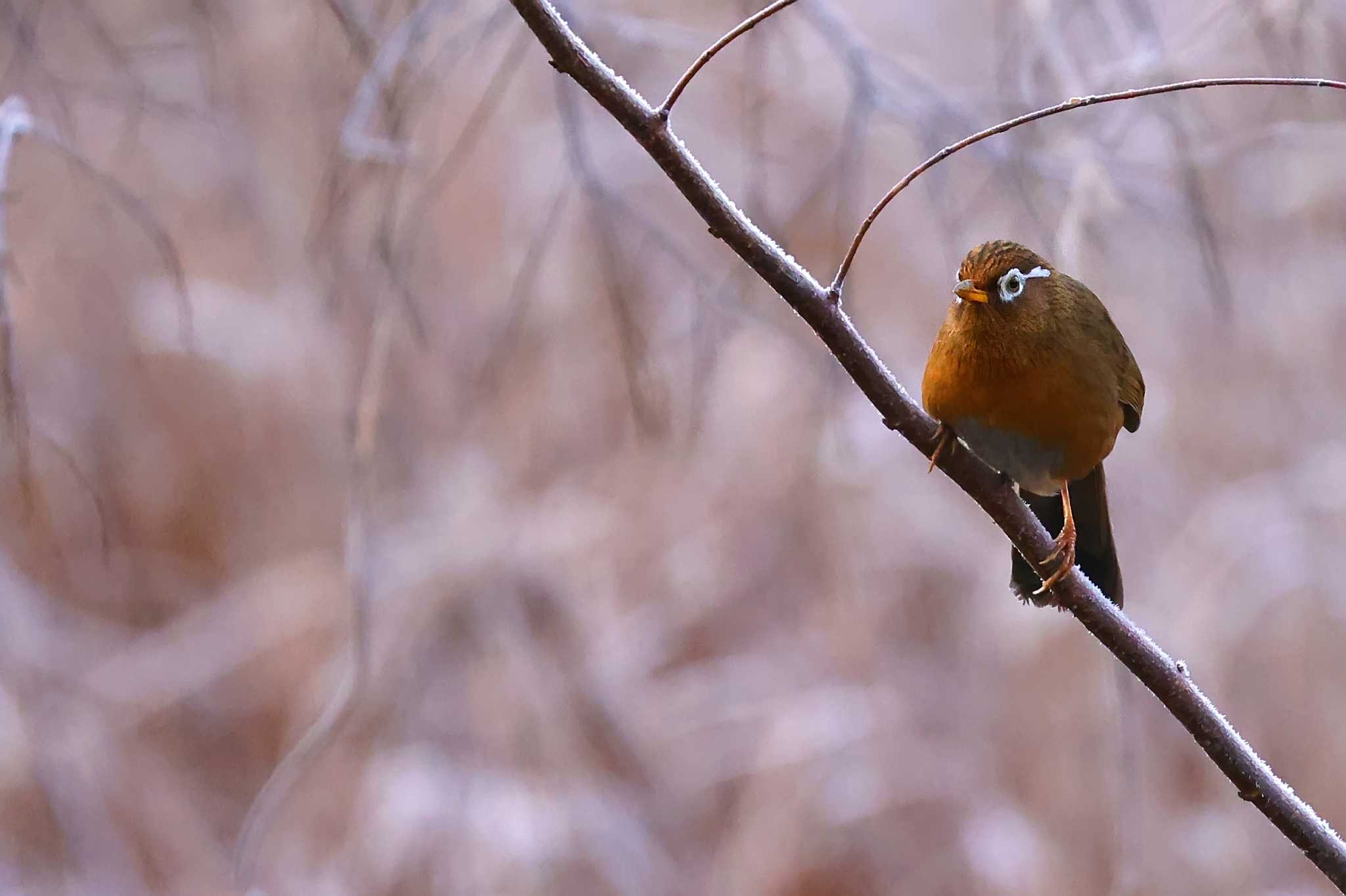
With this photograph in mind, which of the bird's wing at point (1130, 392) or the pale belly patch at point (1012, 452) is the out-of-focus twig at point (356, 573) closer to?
the pale belly patch at point (1012, 452)

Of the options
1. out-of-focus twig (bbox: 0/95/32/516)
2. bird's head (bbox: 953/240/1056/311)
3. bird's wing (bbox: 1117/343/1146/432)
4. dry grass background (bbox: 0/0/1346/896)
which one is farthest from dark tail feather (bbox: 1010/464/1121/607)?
out-of-focus twig (bbox: 0/95/32/516)

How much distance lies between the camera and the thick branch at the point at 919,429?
1.08 meters

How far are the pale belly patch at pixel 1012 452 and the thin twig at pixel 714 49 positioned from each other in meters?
0.59

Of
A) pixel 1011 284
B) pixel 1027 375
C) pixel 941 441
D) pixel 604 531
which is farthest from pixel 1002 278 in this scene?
Result: pixel 604 531

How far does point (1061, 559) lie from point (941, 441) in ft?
0.79

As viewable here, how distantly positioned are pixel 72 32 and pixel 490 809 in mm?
2753

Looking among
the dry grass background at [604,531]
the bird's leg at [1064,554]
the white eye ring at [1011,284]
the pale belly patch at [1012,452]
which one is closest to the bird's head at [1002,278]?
the white eye ring at [1011,284]

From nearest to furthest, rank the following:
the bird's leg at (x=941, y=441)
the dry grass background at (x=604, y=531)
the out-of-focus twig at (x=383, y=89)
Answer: the bird's leg at (x=941, y=441)
the out-of-focus twig at (x=383, y=89)
the dry grass background at (x=604, y=531)

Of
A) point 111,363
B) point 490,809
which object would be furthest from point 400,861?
point 111,363

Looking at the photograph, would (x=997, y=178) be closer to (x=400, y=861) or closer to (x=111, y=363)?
(x=400, y=861)

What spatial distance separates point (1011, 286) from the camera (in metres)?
1.47

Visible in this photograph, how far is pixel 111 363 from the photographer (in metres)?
4.11

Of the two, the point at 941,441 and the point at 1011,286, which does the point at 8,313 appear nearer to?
the point at 941,441

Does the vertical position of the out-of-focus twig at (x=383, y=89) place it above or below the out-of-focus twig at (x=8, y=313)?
above
